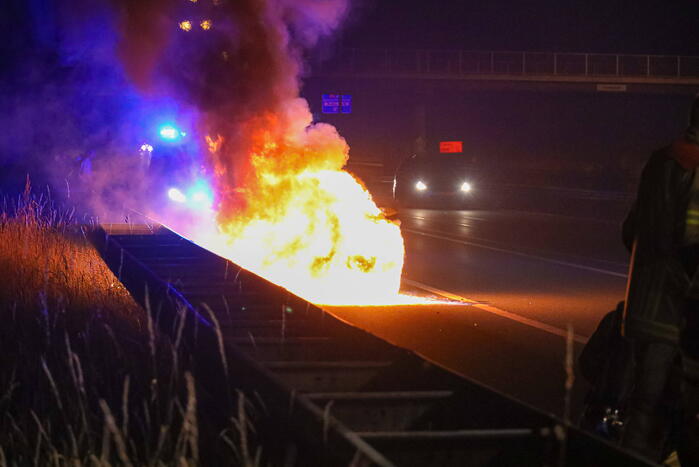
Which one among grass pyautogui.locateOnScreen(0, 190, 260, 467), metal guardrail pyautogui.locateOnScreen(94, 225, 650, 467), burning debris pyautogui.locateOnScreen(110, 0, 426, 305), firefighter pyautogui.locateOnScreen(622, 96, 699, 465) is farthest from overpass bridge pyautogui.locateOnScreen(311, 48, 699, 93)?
firefighter pyautogui.locateOnScreen(622, 96, 699, 465)

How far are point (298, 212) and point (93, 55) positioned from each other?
943 cm

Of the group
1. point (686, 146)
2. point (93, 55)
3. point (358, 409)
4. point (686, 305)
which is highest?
point (93, 55)

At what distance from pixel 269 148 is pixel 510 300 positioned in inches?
159

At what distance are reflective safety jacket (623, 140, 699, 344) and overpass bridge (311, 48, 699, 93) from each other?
59304 millimetres

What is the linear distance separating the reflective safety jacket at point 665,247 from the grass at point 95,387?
1853 mm

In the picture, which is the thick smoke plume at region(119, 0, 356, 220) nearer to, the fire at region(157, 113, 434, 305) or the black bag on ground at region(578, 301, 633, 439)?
the fire at region(157, 113, 434, 305)

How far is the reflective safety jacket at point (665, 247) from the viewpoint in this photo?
16.6 ft

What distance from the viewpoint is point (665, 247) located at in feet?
16.8

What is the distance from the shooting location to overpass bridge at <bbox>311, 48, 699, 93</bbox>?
64750 mm

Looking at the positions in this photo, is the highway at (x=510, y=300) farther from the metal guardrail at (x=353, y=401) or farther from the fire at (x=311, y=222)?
the metal guardrail at (x=353, y=401)

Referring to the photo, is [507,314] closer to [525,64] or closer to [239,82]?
[239,82]

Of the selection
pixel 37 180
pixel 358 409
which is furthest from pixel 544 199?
pixel 358 409

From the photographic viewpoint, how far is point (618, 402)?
A: 539 cm

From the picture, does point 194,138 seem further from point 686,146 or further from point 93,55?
point 686,146
